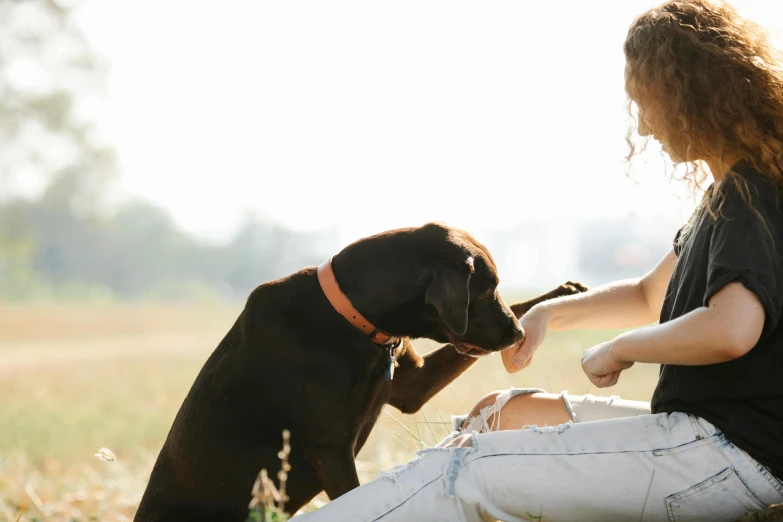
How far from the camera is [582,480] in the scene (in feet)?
8.00

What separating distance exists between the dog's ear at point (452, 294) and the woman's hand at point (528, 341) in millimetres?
250

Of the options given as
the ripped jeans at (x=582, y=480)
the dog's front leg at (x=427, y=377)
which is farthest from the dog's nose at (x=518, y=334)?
the ripped jeans at (x=582, y=480)

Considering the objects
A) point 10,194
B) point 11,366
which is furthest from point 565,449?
point 10,194

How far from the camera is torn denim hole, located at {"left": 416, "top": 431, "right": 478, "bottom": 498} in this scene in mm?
2453

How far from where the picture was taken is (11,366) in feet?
55.7

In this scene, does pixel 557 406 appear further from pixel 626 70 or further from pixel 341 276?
pixel 626 70

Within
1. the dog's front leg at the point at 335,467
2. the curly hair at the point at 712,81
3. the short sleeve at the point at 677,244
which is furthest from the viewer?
the dog's front leg at the point at 335,467

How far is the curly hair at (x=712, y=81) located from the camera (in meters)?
2.51

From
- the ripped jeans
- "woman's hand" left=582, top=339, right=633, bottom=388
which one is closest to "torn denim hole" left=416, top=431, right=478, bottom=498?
the ripped jeans

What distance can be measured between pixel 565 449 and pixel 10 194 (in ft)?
92.9

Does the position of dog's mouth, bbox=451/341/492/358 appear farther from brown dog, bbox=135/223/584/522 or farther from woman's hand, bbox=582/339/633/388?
woman's hand, bbox=582/339/633/388

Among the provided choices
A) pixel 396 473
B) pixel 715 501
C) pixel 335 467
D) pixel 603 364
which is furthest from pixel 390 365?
pixel 715 501

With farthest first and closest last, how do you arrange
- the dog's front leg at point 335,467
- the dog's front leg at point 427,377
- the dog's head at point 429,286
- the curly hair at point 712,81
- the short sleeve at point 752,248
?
the dog's front leg at point 427,377 < the dog's head at point 429,286 < the dog's front leg at point 335,467 < the curly hair at point 712,81 < the short sleeve at point 752,248

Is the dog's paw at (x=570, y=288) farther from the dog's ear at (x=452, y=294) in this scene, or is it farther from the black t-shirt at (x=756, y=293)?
the black t-shirt at (x=756, y=293)
